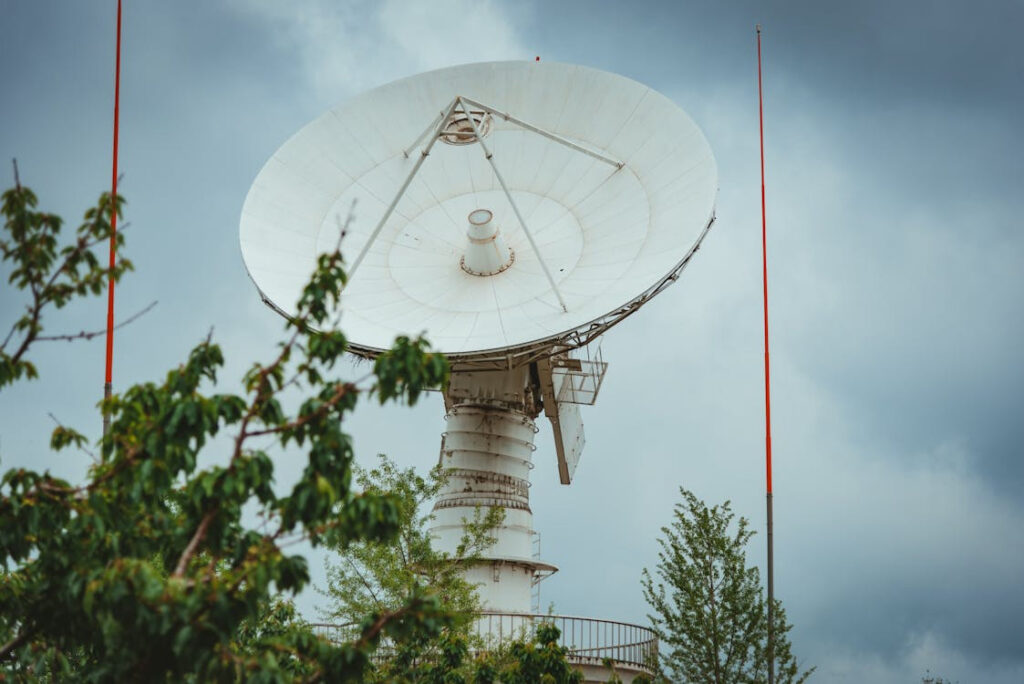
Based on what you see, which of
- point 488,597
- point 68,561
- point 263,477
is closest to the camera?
point 263,477

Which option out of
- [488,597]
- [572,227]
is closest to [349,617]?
[488,597]

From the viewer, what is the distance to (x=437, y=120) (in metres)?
36.8

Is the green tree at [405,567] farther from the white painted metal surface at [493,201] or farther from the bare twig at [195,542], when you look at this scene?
the bare twig at [195,542]

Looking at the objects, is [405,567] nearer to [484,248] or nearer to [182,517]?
[484,248]

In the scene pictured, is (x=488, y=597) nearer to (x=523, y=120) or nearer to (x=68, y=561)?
(x=523, y=120)

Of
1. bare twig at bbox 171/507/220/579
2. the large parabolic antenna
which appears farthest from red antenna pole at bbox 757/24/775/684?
bare twig at bbox 171/507/220/579

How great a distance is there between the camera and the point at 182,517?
1384 centimetres

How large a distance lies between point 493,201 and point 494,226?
10.3 feet

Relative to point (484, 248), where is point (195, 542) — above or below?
below

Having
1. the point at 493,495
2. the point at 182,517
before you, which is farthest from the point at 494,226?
the point at 182,517

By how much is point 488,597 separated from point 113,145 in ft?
56.3

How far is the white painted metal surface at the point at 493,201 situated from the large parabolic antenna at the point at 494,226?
5 centimetres

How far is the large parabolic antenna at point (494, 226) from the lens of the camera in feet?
111

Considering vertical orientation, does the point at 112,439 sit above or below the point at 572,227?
below
